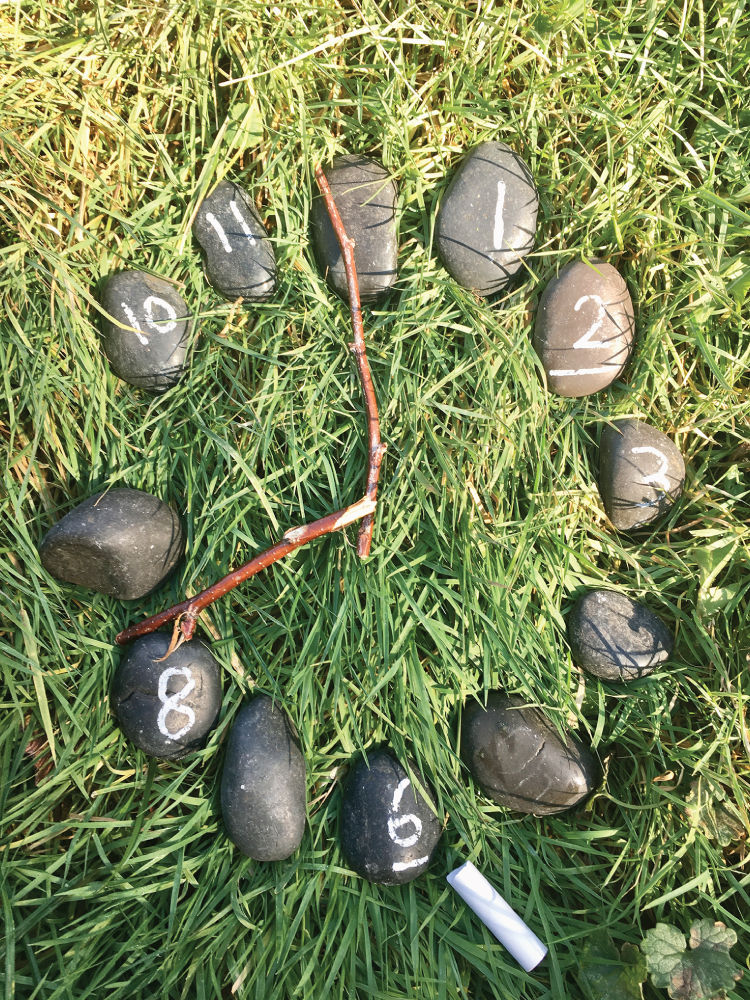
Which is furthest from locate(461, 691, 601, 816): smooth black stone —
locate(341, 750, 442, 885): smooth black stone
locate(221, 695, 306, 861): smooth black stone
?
locate(221, 695, 306, 861): smooth black stone

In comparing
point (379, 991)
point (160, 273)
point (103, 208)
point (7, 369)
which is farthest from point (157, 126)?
point (379, 991)

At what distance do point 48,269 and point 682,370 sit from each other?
2.06 meters

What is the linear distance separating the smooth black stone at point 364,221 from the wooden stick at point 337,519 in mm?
38

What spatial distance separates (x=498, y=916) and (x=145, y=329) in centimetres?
211

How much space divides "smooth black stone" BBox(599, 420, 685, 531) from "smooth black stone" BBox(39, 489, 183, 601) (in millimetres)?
1409

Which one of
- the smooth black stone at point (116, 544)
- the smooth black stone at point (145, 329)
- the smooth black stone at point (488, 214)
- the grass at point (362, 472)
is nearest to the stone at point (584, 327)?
the grass at point (362, 472)

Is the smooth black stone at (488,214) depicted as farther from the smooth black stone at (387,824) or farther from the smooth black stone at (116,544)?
the smooth black stone at (387,824)

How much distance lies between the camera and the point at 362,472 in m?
2.12

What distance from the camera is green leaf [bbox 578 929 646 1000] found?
6.35 feet

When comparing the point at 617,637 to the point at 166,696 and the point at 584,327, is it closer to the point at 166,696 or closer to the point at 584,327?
the point at 584,327

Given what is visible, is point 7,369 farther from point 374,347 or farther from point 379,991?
point 379,991

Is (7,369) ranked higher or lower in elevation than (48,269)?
lower

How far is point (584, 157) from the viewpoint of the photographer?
Result: 6.89ft

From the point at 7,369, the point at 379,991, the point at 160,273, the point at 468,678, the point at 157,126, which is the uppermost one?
the point at 157,126
